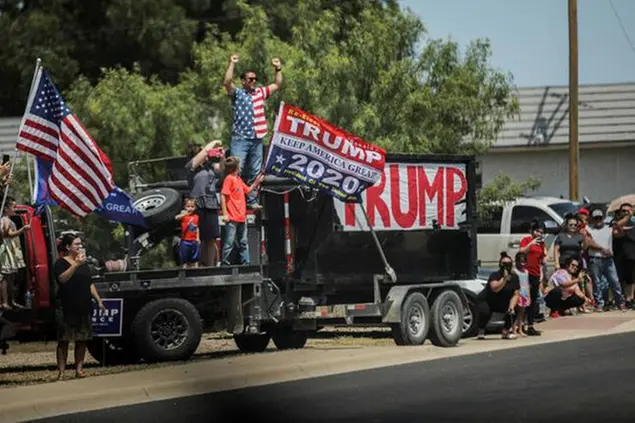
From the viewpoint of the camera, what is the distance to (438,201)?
21.4 m

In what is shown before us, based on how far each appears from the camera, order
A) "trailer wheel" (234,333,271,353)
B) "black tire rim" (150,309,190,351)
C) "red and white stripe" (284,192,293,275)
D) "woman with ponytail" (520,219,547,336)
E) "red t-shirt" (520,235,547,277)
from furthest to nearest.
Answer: "red t-shirt" (520,235,547,277)
"woman with ponytail" (520,219,547,336)
"trailer wheel" (234,333,271,353)
"red and white stripe" (284,192,293,275)
"black tire rim" (150,309,190,351)

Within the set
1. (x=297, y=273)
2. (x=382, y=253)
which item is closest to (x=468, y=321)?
(x=382, y=253)

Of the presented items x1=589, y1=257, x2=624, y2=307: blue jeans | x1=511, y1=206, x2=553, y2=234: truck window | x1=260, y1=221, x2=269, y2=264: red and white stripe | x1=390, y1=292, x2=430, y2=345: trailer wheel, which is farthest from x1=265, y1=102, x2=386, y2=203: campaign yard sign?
x1=511, y1=206, x2=553, y2=234: truck window

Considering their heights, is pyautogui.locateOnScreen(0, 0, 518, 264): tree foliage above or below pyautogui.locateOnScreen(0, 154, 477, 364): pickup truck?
above

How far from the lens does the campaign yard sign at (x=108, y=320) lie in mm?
18781

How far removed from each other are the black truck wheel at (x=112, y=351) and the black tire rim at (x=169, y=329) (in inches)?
12.7

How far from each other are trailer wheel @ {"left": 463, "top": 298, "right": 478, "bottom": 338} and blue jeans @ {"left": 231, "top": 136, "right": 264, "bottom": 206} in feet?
15.1

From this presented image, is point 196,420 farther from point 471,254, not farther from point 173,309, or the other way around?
point 471,254

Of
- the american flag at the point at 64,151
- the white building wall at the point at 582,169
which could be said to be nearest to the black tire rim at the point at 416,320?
the american flag at the point at 64,151

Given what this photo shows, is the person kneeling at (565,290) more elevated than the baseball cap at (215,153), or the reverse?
the baseball cap at (215,153)

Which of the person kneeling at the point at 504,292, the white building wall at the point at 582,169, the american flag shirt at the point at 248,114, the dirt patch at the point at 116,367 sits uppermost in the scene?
the white building wall at the point at 582,169

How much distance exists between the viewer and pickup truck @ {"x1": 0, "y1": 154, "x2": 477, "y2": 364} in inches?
754

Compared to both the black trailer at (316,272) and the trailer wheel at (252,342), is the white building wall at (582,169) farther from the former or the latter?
the trailer wheel at (252,342)

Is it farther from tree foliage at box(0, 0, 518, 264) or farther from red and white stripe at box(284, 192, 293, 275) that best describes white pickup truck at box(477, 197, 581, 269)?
red and white stripe at box(284, 192, 293, 275)
